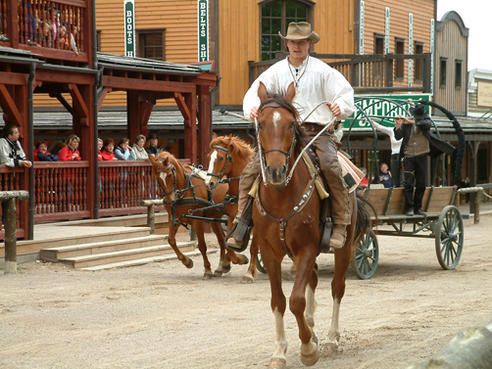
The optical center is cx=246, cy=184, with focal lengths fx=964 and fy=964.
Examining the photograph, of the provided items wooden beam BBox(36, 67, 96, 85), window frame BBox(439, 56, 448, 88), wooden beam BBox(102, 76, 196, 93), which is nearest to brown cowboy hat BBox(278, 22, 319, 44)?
wooden beam BBox(36, 67, 96, 85)

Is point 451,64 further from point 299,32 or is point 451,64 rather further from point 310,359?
point 310,359

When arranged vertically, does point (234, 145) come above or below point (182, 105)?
below

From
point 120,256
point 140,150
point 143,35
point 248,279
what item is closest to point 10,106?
point 120,256

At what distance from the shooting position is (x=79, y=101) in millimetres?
19641

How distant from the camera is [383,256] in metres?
Answer: 17.7

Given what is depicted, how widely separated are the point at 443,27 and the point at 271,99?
116 ft

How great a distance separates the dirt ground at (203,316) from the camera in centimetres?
778

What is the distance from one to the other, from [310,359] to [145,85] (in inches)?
615

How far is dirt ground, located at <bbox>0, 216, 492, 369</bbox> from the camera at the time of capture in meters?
7.78

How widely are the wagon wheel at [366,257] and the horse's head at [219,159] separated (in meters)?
2.23

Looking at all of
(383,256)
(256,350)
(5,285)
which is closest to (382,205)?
(383,256)

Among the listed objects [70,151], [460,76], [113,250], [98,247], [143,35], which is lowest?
[113,250]

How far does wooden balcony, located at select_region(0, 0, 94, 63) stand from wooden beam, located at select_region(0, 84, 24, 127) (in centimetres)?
153

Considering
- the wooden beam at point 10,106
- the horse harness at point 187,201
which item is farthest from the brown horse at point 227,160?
the wooden beam at point 10,106
